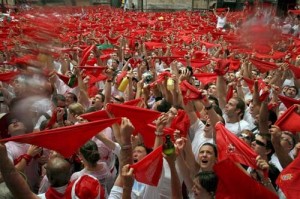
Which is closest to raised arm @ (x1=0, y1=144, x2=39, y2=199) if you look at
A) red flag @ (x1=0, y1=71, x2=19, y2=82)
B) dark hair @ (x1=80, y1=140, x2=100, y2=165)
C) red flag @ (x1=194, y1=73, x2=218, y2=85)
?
dark hair @ (x1=80, y1=140, x2=100, y2=165)

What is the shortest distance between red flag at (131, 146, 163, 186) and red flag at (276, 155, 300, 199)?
1041 mm

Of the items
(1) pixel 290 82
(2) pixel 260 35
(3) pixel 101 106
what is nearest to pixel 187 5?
(2) pixel 260 35

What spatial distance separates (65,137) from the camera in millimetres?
3533

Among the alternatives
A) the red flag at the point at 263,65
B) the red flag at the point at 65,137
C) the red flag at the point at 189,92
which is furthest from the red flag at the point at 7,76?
the red flag at the point at 263,65

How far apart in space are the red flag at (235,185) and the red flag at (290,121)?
1.37 meters

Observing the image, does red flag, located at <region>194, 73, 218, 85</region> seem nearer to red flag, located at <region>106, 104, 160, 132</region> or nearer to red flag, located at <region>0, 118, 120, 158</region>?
red flag, located at <region>106, 104, 160, 132</region>

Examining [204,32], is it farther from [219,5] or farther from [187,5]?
[187,5]

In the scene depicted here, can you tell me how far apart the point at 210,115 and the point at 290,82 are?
3.77 meters

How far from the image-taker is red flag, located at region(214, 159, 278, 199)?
3.29 meters

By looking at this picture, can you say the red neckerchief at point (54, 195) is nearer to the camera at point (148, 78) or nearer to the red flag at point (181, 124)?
the red flag at point (181, 124)

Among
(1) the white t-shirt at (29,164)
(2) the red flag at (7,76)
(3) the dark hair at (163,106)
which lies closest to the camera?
(1) the white t-shirt at (29,164)

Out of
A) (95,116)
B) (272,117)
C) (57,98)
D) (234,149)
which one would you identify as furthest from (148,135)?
(57,98)

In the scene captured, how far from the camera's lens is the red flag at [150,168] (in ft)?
11.1

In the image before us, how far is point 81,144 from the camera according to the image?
3666mm
